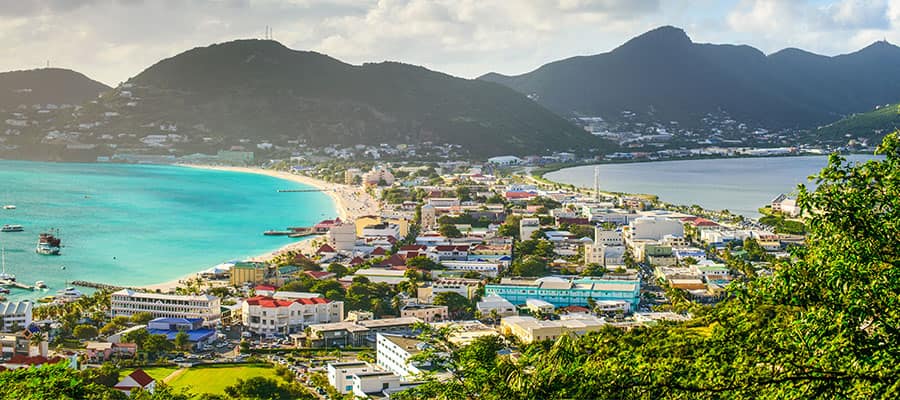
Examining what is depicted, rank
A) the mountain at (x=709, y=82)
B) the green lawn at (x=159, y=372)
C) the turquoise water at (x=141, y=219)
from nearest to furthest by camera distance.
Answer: the green lawn at (x=159, y=372)
the turquoise water at (x=141, y=219)
the mountain at (x=709, y=82)

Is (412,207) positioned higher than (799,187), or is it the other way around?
(799,187)

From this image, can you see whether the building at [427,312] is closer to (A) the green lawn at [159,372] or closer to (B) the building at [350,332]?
(B) the building at [350,332]

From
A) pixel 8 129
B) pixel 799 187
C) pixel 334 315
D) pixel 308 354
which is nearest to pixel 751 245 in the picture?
pixel 334 315

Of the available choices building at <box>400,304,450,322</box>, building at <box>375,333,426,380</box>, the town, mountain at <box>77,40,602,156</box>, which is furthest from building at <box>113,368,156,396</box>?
mountain at <box>77,40,602,156</box>

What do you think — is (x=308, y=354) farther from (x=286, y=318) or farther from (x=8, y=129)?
(x=8, y=129)

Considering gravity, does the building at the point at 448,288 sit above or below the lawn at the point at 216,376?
above

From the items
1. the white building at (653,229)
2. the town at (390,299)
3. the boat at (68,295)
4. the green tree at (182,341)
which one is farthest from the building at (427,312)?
the white building at (653,229)
